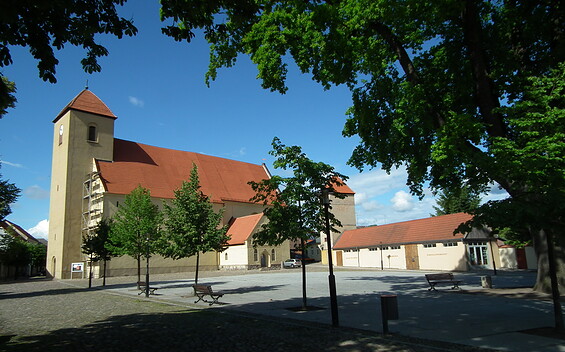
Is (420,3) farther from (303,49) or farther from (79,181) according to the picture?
(79,181)

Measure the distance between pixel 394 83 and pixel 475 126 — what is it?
4487 mm

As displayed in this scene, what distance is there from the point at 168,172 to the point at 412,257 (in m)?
31.9

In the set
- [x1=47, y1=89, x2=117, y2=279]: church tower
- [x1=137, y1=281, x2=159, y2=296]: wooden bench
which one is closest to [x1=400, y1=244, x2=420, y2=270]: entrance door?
[x1=137, y1=281, x2=159, y2=296]: wooden bench

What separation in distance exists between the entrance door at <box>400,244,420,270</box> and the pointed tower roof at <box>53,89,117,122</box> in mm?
37289

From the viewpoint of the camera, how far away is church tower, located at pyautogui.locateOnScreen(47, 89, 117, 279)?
140 ft

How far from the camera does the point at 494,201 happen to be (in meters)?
9.26

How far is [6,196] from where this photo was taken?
2503 cm

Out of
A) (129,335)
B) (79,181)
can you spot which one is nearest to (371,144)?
(129,335)

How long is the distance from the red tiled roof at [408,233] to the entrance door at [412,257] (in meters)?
0.67

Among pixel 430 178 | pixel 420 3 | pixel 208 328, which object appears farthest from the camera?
pixel 430 178

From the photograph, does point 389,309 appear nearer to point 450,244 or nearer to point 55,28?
point 55,28

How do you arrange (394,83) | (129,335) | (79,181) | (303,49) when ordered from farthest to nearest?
1. (79,181)
2. (394,83)
3. (303,49)
4. (129,335)

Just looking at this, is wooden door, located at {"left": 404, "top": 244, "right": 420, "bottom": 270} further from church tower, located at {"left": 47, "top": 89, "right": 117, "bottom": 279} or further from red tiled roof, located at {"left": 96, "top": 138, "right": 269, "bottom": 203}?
church tower, located at {"left": 47, "top": 89, "right": 117, "bottom": 279}

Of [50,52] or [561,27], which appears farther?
[561,27]
